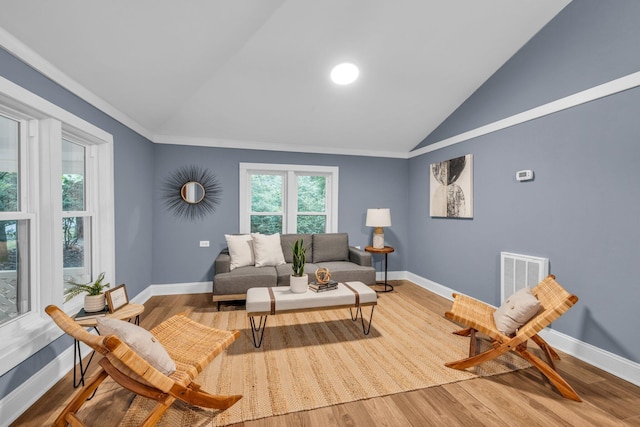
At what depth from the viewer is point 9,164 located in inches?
76.0

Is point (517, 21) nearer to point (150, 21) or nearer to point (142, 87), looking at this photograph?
point (150, 21)

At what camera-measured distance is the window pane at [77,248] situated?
253 cm

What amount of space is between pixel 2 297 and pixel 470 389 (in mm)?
3232

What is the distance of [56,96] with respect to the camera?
210 cm

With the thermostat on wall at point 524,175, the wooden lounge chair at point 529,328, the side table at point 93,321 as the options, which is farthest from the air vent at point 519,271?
the side table at point 93,321

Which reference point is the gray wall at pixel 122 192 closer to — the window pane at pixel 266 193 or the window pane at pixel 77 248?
the window pane at pixel 77 248

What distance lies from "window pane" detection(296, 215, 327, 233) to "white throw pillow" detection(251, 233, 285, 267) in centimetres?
77

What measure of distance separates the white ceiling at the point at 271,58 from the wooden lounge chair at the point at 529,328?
250 cm

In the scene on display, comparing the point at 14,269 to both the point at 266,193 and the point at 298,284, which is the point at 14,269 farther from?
the point at 266,193

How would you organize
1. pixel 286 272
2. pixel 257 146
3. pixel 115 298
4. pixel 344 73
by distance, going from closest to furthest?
1. pixel 115 298
2. pixel 344 73
3. pixel 286 272
4. pixel 257 146

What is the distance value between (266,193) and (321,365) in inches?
116

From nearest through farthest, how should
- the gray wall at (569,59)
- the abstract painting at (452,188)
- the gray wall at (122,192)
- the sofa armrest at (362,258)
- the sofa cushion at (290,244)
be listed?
the gray wall at (122,192)
the gray wall at (569,59)
the abstract painting at (452,188)
the sofa armrest at (362,258)
the sofa cushion at (290,244)

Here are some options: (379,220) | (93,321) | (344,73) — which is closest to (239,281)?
(93,321)

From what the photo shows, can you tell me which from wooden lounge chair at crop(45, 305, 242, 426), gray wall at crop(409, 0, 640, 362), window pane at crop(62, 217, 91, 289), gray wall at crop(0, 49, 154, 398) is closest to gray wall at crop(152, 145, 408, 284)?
gray wall at crop(0, 49, 154, 398)
